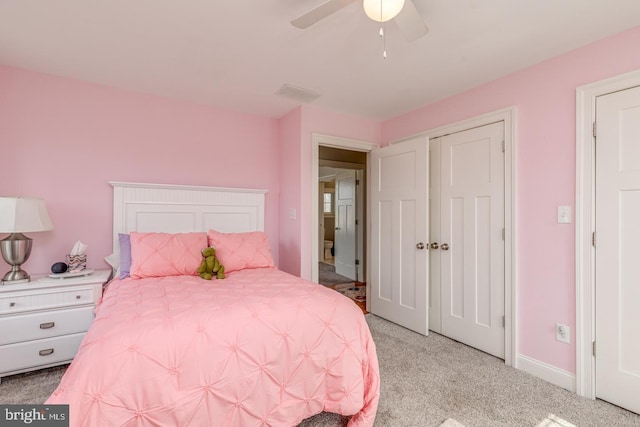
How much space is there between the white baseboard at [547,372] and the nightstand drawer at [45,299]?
10.9 ft

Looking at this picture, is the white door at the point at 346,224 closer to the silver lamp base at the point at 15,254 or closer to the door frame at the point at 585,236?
the door frame at the point at 585,236

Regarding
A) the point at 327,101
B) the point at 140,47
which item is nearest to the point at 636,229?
the point at 327,101

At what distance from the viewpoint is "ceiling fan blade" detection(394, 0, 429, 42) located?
4.46ft

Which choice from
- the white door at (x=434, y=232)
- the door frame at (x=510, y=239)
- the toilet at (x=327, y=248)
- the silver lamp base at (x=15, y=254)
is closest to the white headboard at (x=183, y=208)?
the silver lamp base at (x=15, y=254)

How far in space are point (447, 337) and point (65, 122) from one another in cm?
397

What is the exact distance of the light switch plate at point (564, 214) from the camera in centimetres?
207

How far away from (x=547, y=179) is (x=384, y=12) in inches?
68.2

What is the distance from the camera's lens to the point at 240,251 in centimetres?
261

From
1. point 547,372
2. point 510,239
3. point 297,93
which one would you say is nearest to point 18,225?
point 297,93

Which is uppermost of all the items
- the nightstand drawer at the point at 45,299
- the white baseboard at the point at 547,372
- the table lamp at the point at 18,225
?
the table lamp at the point at 18,225

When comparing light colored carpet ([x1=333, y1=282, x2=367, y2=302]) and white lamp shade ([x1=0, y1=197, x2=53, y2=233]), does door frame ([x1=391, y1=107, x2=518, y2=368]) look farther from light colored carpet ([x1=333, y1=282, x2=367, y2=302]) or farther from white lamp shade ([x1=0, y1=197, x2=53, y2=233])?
white lamp shade ([x1=0, y1=197, x2=53, y2=233])

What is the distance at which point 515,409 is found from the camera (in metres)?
1.81

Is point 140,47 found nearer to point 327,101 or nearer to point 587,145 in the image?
point 327,101

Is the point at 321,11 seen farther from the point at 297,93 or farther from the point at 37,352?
the point at 37,352
